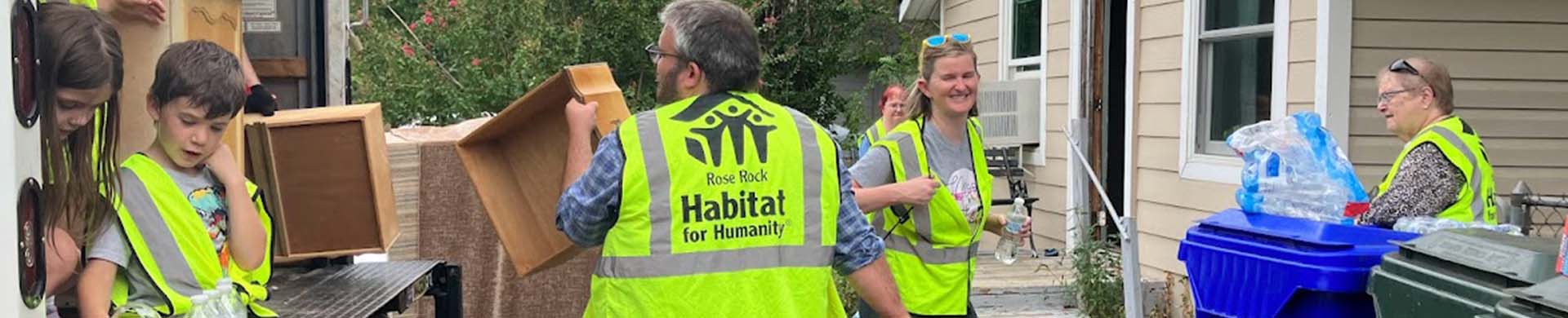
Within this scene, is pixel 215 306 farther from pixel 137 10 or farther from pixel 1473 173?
pixel 1473 173

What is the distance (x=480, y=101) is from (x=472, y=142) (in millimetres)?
7780

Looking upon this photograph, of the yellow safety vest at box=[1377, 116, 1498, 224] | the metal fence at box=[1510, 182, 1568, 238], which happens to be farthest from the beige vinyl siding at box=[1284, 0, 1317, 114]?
the yellow safety vest at box=[1377, 116, 1498, 224]

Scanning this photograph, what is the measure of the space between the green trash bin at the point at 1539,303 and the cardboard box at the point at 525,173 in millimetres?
2301

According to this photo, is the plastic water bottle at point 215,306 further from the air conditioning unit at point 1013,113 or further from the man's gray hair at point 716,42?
the air conditioning unit at point 1013,113

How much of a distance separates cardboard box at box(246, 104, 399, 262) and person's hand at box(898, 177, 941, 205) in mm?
1593

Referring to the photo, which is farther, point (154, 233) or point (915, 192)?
point (915, 192)

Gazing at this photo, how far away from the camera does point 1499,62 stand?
7.14m

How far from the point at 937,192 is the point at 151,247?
7.02 ft

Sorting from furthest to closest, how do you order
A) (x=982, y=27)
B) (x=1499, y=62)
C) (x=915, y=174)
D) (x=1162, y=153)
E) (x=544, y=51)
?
(x=982, y=27) < (x=544, y=51) < (x=1162, y=153) < (x=1499, y=62) < (x=915, y=174)

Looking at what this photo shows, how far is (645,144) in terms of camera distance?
3.27 meters

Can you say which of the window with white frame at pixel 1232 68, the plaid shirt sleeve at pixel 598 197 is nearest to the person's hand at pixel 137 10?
the plaid shirt sleeve at pixel 598 197

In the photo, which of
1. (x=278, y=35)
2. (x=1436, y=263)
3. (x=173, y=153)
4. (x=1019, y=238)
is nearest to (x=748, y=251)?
(x=173, y=153)

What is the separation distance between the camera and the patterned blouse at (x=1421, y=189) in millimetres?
4922

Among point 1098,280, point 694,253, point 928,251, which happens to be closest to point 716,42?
point 694,253
